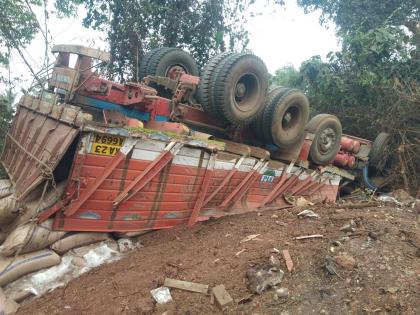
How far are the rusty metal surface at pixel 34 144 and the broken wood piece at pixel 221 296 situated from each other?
1.76 metres

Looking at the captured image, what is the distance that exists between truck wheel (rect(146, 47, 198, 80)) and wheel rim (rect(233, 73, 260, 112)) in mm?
1334

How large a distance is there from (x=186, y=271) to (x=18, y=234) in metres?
1.49

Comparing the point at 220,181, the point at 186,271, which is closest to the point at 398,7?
the point at 220,181

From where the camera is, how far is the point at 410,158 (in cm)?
725

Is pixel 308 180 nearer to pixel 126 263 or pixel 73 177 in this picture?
pixel 126 263

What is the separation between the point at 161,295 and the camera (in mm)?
3234

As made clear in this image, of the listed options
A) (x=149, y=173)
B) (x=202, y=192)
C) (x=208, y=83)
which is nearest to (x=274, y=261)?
(x=202, y=192)

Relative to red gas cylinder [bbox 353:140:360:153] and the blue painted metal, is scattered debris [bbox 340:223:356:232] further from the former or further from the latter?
red gas cylinder [bbox 353:140:360:153]

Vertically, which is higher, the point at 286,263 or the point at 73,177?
the point at 73,177

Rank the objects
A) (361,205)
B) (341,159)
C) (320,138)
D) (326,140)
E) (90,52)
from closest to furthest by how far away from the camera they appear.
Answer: (90,52) → (361,205) → (320,138) → (326,140) → (341,159)

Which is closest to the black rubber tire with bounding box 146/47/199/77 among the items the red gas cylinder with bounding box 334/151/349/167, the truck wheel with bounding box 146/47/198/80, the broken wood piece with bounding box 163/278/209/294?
the truck wheel with bounding box 146/47/198/80

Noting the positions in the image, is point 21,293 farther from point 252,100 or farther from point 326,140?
point 326,140

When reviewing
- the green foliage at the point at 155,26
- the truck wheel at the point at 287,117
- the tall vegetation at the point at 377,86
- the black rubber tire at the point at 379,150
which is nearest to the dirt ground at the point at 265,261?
the truck wheel at the point at 287,117

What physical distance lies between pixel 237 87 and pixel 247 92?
0.24m
